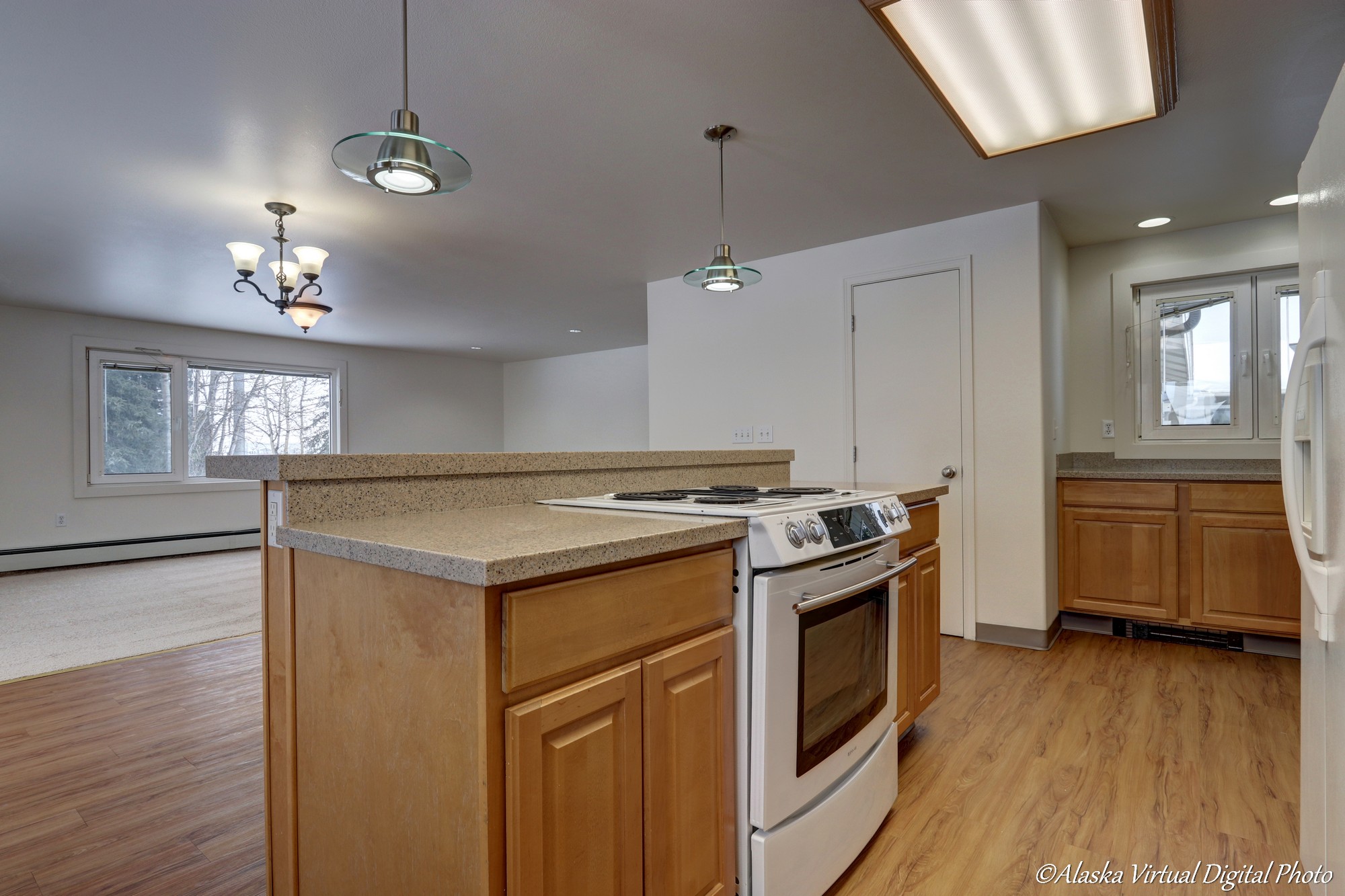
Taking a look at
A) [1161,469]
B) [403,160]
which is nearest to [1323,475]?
[403,160]

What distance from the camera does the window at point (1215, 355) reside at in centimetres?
367

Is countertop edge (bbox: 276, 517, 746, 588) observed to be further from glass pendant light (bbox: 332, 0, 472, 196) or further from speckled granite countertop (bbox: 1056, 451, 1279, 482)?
speckled granite countertop (bbox: 1056, 451, 1279, 482)

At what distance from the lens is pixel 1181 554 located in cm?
335

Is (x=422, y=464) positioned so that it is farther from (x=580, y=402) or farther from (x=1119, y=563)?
(x=580, y=402)

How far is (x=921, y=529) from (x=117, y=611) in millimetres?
4878

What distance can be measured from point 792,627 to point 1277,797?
1682mm

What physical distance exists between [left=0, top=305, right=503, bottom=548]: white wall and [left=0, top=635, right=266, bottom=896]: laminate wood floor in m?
3.66

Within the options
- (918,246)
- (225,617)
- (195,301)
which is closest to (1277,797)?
(918,246)

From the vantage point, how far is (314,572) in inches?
49.8

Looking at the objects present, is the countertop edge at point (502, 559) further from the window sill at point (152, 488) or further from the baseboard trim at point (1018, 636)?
the window sill at point (152, 488)

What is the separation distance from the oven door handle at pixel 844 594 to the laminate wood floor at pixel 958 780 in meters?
0.69

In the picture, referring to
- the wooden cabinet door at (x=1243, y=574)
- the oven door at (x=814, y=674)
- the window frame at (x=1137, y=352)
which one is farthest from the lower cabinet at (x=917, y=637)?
the window frame at (x=1137, y=352)

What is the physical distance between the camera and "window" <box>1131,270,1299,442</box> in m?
3.67

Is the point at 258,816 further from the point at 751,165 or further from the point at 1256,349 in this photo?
the point at 1256,349
